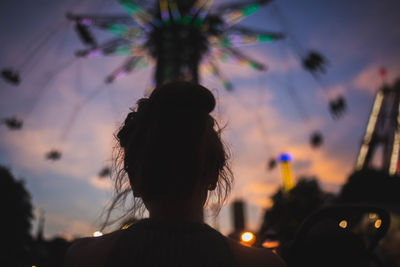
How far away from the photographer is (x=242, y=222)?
3573 inches

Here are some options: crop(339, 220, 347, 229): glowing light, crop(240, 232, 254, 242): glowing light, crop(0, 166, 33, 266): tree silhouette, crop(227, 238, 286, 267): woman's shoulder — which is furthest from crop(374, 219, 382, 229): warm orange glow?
crop(0, 166, 33, 266): tree silhouette

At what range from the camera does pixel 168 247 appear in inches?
50.2

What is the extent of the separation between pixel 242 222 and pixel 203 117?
94.8 m

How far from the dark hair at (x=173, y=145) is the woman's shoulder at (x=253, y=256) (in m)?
0.35

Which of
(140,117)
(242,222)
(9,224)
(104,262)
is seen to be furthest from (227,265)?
(242,222)

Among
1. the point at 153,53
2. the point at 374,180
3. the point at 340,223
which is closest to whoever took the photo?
the point at 340,223

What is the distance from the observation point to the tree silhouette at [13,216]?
42.8 ft

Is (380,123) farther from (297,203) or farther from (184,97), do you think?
(184,97)

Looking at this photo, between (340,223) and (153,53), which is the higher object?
(153,53)

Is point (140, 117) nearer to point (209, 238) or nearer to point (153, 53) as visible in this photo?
point (209, 238)

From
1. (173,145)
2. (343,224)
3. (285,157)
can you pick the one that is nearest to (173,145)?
(173,145)

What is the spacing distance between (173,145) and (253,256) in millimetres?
651

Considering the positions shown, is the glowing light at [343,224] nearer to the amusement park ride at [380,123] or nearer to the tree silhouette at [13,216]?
the tree silhouette at [13,216]

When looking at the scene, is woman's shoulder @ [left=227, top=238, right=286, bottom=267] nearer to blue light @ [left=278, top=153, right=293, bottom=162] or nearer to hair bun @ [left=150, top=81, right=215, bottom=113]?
hair bun @ [left=150, top=81, right=215, bottom=113]
